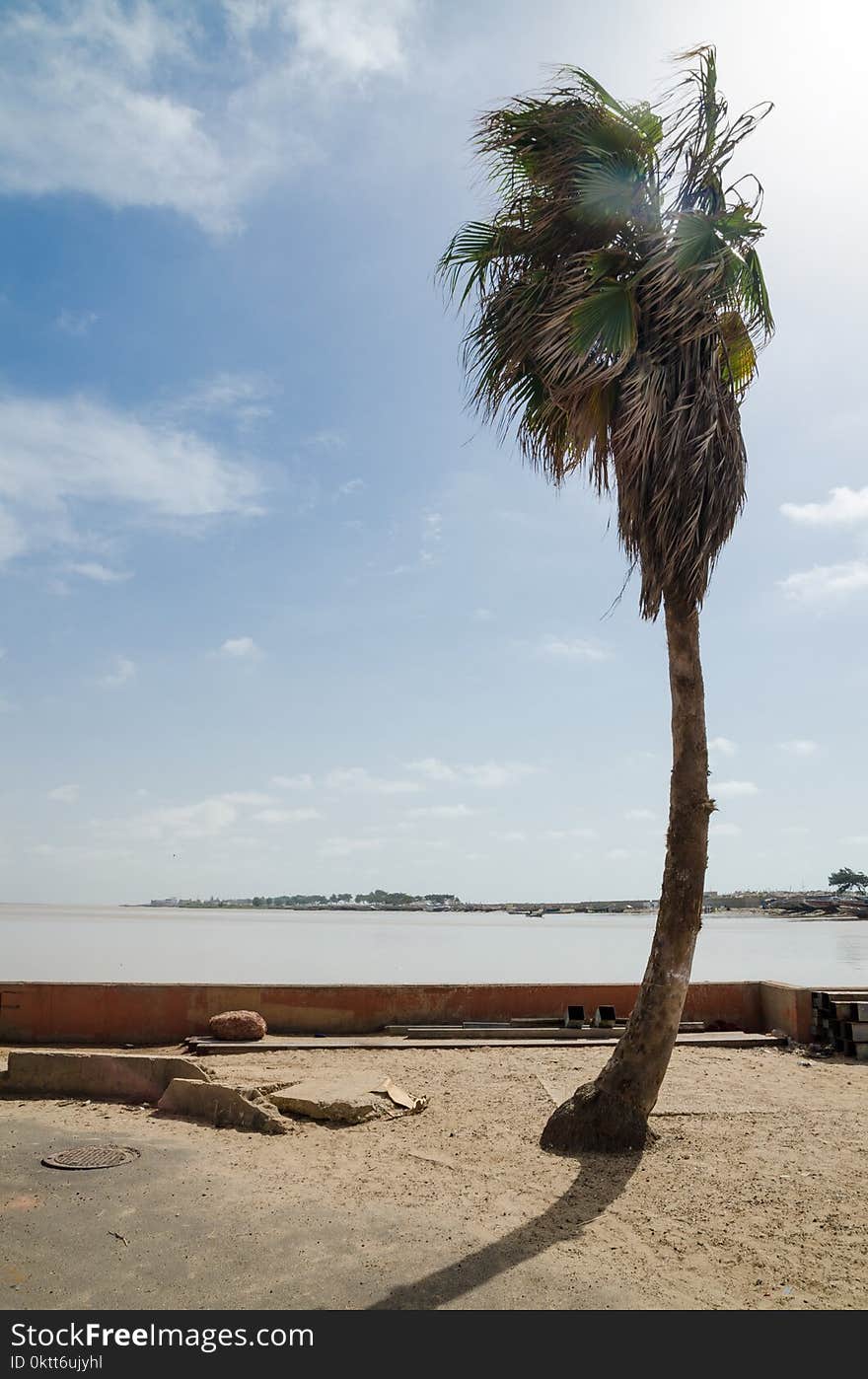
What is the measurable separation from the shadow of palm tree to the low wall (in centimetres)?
578

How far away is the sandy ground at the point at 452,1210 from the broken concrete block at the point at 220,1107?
0.55 feet

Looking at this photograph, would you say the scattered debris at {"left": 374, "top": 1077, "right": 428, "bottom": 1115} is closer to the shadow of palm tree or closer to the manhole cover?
the shadow of palm tree

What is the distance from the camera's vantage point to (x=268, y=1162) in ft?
23.7

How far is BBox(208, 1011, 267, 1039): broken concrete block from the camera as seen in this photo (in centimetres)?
1171

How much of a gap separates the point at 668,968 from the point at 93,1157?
15.2ft

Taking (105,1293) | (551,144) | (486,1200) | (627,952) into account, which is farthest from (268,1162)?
(627,952)

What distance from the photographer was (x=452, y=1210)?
623 centimetres

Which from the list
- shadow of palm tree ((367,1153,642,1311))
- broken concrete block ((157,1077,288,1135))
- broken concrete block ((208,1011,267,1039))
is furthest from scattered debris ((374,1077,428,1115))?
broken concrete block ((208,1011,267,1039))

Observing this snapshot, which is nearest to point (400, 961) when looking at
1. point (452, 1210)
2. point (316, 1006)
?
point (316, 1006)

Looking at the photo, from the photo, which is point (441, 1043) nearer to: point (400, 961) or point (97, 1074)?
point (97, 1074)

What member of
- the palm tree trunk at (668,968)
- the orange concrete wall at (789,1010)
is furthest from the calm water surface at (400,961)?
Answer: the palm tree trunk at (668,968)

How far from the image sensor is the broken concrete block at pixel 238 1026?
1171cm

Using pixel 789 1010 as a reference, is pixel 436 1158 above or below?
below

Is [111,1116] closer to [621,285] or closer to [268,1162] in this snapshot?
[268,1162]
